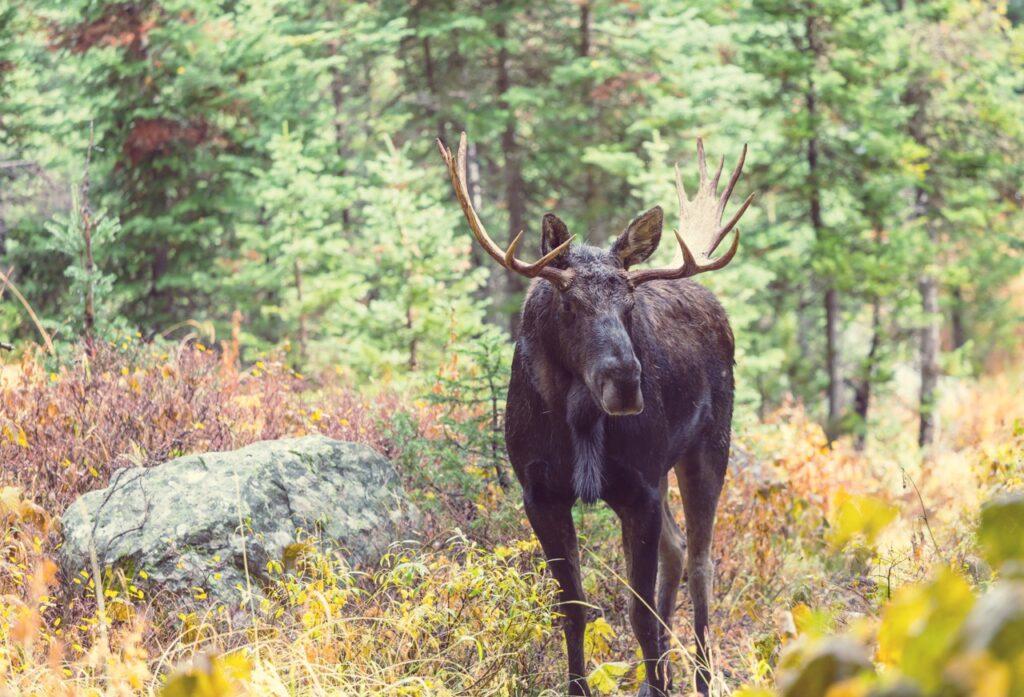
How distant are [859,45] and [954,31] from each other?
9.58ft

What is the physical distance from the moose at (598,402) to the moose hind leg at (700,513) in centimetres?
34

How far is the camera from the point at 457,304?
37.6ft

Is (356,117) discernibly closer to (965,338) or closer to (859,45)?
(859,45)

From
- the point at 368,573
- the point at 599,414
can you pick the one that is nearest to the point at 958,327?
the point at 368,573

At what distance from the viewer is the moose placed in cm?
464

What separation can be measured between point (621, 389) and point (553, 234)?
944 millimetres

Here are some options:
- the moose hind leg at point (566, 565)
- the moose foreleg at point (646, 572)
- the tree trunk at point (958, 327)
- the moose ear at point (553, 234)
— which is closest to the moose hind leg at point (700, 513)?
the moose foreleg at point (646, 572)

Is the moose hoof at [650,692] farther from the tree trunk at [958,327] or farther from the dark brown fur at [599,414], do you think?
the tree trunk at [958,327]

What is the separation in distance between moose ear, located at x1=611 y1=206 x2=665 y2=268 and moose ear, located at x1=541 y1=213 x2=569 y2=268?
0.28 m

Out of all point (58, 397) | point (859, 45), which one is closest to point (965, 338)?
point (859, 45)

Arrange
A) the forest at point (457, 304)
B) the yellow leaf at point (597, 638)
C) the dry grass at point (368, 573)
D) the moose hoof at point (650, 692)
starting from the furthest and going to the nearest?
the yellow leaf at point (597, 638), the moose hoof at point (650, 692), the forest at point (457, 304), the dry grass at point (368, 573)

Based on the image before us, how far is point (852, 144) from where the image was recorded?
52.5 ft

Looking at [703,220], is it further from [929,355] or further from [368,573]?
[929,355]

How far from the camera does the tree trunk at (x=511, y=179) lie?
17.1 m
